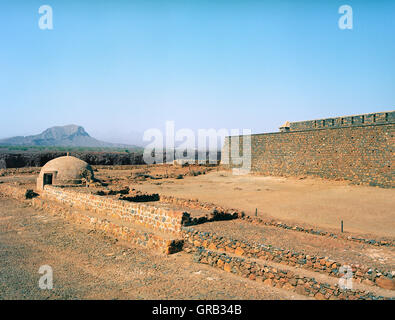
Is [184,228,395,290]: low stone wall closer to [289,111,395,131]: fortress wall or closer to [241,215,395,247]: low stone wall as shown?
[241,215,395,247]: low stone wall

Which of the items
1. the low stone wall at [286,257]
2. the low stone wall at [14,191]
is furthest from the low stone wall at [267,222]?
the low stone wall at [14,191]

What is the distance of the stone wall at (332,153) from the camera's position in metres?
18.8

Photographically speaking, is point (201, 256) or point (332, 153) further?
point (332, 153)

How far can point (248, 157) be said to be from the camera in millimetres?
30016

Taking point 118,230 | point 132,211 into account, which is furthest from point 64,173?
point 118,230

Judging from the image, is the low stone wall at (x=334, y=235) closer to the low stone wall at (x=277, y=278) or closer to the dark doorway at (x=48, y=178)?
the low stone wall at (x=277, y=278)

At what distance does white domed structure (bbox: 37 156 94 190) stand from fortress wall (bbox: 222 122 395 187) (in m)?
15.6

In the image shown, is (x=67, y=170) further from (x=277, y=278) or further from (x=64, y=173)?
(x=277, y=278)

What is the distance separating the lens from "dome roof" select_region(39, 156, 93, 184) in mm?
16111

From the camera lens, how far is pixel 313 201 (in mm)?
16062

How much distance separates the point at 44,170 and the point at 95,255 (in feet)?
32.8

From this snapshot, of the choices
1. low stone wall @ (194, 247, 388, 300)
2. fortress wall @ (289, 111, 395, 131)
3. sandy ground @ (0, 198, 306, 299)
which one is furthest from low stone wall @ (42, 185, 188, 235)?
fortress wall @ (289, 111, 395, 131)

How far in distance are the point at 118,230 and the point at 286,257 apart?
5029 millimetres

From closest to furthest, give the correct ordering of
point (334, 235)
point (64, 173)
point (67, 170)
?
point (334, 235) < point (64, 173) < point (67, 170)
